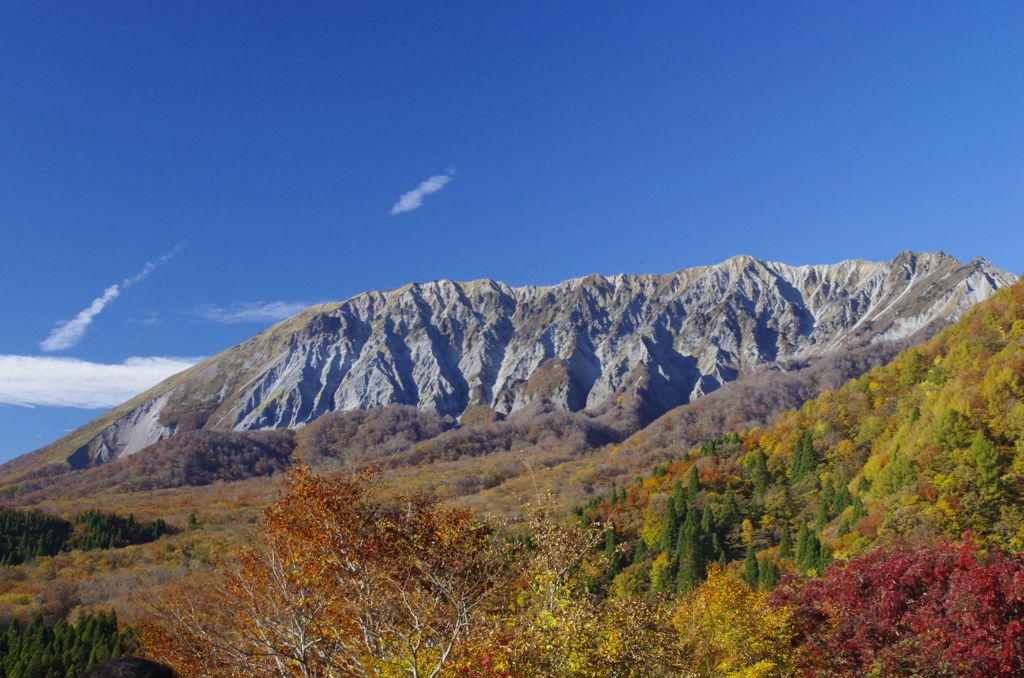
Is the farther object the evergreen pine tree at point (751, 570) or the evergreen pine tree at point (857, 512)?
the evergreen pine tree at point (857, 512)

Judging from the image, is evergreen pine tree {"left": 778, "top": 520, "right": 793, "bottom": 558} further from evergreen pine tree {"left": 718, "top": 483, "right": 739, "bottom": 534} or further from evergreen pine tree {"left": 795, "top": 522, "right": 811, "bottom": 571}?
evergreen pine tree {"left": 718, "top": 483, "right": 739, "bottom": 534}

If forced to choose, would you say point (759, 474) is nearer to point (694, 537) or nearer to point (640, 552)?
point (640, 552)

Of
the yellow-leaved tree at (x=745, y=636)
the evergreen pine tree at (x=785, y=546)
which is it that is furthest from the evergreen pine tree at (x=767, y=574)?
the yellow-leaved tree at (x=745, y=636)

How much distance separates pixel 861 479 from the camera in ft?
257

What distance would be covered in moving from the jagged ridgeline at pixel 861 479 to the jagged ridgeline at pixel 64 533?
77747mm

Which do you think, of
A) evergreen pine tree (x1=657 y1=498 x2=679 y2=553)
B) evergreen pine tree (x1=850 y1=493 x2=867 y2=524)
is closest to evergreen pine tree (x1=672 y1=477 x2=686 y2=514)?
evergreen pine tree (x1=657 y1=498 x2=679 y2=553)

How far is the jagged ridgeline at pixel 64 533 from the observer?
103500 millimetres

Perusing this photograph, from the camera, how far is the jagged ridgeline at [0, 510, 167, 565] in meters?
104

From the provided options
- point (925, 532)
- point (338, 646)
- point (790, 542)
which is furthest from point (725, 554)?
point (338, 646)

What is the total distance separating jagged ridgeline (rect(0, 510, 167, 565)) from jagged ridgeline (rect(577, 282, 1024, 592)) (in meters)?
77.7

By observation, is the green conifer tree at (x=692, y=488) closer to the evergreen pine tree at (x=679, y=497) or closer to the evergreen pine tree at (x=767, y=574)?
the evergreen pine tree at (x=679, y=497)

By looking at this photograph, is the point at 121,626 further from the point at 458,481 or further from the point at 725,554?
the point at 458,481

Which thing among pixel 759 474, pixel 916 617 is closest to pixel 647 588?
pixel 759 474

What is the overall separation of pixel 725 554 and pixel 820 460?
1023 inches
